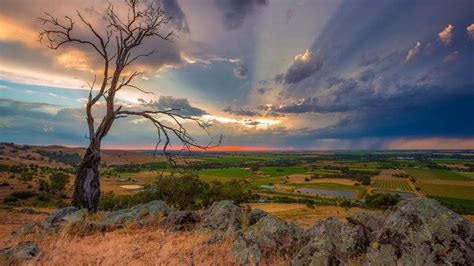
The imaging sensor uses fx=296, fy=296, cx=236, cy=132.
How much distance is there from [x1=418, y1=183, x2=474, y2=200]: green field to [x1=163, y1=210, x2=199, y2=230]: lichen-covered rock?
138592mm

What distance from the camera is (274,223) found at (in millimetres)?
11016

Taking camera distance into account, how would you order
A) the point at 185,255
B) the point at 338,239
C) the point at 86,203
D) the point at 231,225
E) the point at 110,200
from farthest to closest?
the point at 110,200, the point at 86,203, the point at 231,225, the point at 185,255, the point at 338,239

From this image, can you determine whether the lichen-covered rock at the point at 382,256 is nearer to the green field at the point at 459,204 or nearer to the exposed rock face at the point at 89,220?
the exposed rock face at the point at 89,220

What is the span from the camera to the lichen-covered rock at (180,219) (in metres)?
14.8

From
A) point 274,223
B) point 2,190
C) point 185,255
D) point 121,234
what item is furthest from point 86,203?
point 2,190

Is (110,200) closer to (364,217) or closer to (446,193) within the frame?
(364,217)

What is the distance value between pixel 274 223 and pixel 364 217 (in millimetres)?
3363

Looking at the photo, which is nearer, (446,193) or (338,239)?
(338,239)

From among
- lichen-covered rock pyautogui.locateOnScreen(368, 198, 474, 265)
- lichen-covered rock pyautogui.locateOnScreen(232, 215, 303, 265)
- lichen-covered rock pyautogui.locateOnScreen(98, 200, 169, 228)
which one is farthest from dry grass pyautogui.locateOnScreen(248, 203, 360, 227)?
lichen-covered rock pyautogui.locateOnScreen(368, 198, 474, 265)

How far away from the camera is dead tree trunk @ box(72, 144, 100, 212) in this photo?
18828 millimetres

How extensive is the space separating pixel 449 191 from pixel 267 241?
155651 mm

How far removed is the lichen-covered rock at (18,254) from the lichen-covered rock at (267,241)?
6379mm

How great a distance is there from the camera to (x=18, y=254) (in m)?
9.03

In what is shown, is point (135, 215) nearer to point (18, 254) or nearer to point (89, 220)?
point (89, 220)
